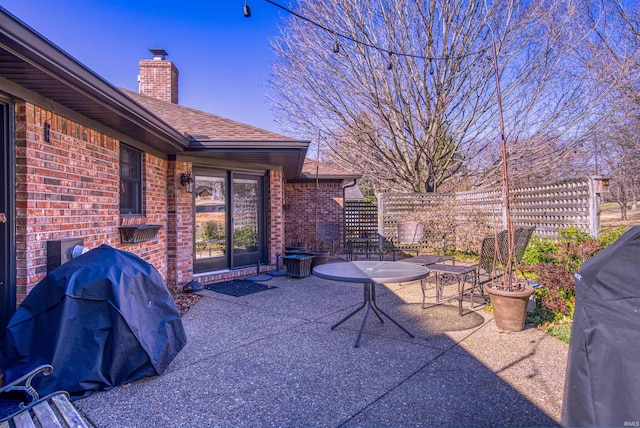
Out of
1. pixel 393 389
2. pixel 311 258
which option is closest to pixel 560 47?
pixel 311 258

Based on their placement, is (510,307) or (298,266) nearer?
(510,307)

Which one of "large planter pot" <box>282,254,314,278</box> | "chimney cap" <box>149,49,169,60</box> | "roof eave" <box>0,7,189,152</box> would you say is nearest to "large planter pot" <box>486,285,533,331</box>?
"large planter pot" <box>282,254,314,278</box>

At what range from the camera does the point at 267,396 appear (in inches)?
104

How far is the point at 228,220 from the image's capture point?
23.2ft

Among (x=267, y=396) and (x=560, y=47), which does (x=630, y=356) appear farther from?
(x=560, y=47)

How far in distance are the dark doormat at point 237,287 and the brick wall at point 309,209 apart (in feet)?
12.2

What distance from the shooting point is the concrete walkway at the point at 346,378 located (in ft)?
7.83

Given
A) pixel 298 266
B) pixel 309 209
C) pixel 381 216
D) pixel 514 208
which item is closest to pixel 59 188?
pixel 298 266

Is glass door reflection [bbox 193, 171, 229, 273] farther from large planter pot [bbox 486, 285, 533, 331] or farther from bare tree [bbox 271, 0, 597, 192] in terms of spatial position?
bare tree [bbox 271, 0, 597, 192]

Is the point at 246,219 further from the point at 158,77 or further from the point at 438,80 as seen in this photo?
the point at 438,80

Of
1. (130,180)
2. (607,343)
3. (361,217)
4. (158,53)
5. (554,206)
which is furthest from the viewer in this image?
(361,217)

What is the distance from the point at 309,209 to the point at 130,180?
5.76m

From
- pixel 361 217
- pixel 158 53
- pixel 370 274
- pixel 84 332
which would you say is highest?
pixel 158 53

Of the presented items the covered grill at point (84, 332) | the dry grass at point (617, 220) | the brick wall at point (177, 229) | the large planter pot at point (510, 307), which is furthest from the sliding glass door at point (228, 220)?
the dry grass at point (617, 220)
